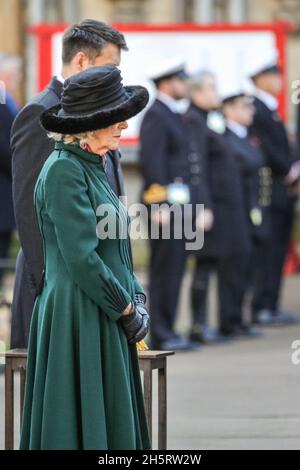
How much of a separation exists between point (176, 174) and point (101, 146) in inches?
219

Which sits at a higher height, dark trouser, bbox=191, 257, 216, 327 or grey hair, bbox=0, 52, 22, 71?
grey hair, bbox=0, 52, 22, 71

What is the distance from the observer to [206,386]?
31.2ft

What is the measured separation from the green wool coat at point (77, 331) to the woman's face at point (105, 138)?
3 cm

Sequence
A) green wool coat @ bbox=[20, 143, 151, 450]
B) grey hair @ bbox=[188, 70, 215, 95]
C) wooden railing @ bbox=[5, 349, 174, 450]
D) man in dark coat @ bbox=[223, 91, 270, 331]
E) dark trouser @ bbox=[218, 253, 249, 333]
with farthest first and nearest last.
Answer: man in dark coat @ bbox=[223, 91, 270, 331] → dark trouser @ bbox=[218, 253, 249, 333] → grey hair @ bbox=[188, 70, 215, 95] → wooden railing @ bbox=[5, 349, 174, 450] → green wool coat @ bbox=[20, 143, 151, 450]

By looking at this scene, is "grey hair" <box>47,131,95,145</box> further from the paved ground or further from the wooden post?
the paved ground

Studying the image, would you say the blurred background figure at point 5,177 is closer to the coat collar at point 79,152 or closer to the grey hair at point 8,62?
the grey hair at point 8,62

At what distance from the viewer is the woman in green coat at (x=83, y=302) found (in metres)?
5.30

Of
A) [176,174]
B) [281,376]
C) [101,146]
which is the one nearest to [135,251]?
[176,174]

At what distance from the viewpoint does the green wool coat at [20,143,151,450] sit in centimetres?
530

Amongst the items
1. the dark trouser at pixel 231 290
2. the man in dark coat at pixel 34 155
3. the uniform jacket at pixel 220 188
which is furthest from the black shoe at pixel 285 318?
the man in dark coat at pixel 34 155

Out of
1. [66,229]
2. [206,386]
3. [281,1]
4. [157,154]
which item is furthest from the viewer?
[281,1]

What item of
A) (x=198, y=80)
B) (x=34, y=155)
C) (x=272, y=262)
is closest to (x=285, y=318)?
(x=272, y=262)

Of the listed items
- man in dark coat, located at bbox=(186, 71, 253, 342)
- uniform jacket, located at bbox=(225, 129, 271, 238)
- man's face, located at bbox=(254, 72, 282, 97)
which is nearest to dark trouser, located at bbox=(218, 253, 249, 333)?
man in dark coat, located at bbox=(186, 71, 253, 342)

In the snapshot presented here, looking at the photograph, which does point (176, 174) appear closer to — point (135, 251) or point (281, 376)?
point (281, 376)
